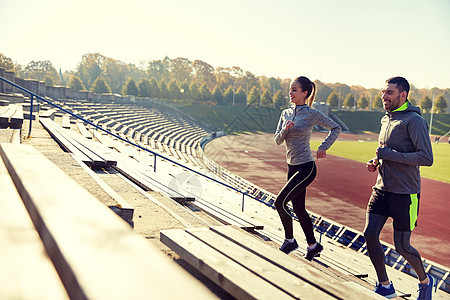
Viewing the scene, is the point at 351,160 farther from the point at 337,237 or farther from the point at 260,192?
the point at 337,237

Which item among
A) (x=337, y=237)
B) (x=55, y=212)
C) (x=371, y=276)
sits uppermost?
(x=55, y=212)

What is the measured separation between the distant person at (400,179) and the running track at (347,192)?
34.1 ft

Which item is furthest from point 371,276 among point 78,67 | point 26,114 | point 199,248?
point 78,67

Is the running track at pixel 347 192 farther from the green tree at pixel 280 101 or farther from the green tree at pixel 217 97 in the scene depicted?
the green tree at pixel 280 101

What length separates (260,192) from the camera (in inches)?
669

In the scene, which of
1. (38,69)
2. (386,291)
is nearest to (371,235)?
(386,291)

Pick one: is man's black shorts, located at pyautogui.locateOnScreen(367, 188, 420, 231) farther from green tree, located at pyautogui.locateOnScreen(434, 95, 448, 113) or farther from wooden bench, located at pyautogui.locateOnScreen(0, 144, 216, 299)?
green tree, located at pyautogui.locateOnScreen(434, 95, 448, 113)

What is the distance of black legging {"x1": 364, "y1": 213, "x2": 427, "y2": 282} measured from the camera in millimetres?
3367

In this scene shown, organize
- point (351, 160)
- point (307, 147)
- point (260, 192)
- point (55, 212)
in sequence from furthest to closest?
point (351, 160), point (260, 192), point (307, 147), point (55, 212)

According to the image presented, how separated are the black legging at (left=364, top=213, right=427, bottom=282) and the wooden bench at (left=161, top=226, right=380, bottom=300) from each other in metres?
1.44

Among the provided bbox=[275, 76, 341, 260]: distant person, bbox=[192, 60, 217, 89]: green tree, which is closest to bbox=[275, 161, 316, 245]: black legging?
bbox=[275, 76, 341, 260]: distant person

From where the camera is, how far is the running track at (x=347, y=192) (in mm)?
13875

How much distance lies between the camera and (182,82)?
10375 centimetres

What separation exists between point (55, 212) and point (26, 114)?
9860 millimetres
